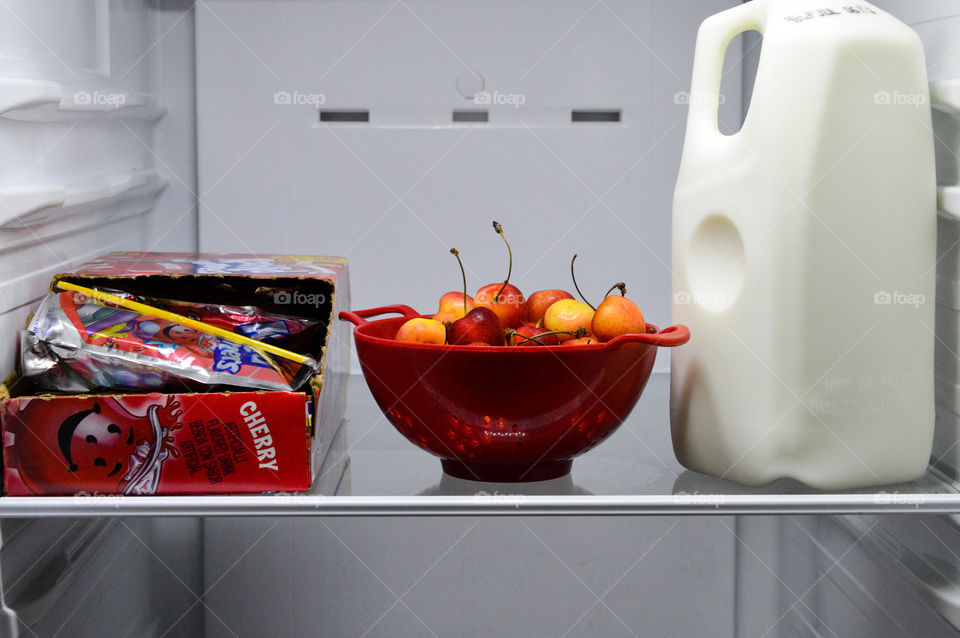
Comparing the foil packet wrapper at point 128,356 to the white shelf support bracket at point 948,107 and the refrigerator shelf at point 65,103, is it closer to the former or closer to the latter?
the refrigerator shelf at point 65,103

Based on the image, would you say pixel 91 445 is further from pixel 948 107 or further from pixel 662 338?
pixel 948 107

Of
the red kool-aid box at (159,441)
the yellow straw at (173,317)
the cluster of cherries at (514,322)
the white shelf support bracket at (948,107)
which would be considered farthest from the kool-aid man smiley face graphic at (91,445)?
the white shelf support bracket at (948,107)

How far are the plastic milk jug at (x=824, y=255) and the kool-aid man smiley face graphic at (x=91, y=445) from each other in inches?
19.4

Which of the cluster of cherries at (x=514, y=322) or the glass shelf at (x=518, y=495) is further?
the cluster of cherries at (x=514, y=322)

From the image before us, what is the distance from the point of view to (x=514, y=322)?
925 millimetres

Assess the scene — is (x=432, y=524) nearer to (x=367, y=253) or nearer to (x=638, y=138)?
(x=367, y=253)

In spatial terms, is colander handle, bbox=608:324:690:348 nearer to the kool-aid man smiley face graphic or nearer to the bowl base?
the bowl base

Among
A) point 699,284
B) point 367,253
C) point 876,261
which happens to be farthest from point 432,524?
point 876,261

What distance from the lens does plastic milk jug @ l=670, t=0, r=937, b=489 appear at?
0.78 metres

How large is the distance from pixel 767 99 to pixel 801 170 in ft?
0.22

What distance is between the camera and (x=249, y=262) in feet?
3.25

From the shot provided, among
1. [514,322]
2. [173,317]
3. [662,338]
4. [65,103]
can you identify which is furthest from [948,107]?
[65,103]

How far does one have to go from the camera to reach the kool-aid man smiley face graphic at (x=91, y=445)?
2.48 ft

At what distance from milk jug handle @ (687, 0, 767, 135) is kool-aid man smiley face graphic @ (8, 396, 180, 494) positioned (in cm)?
53
